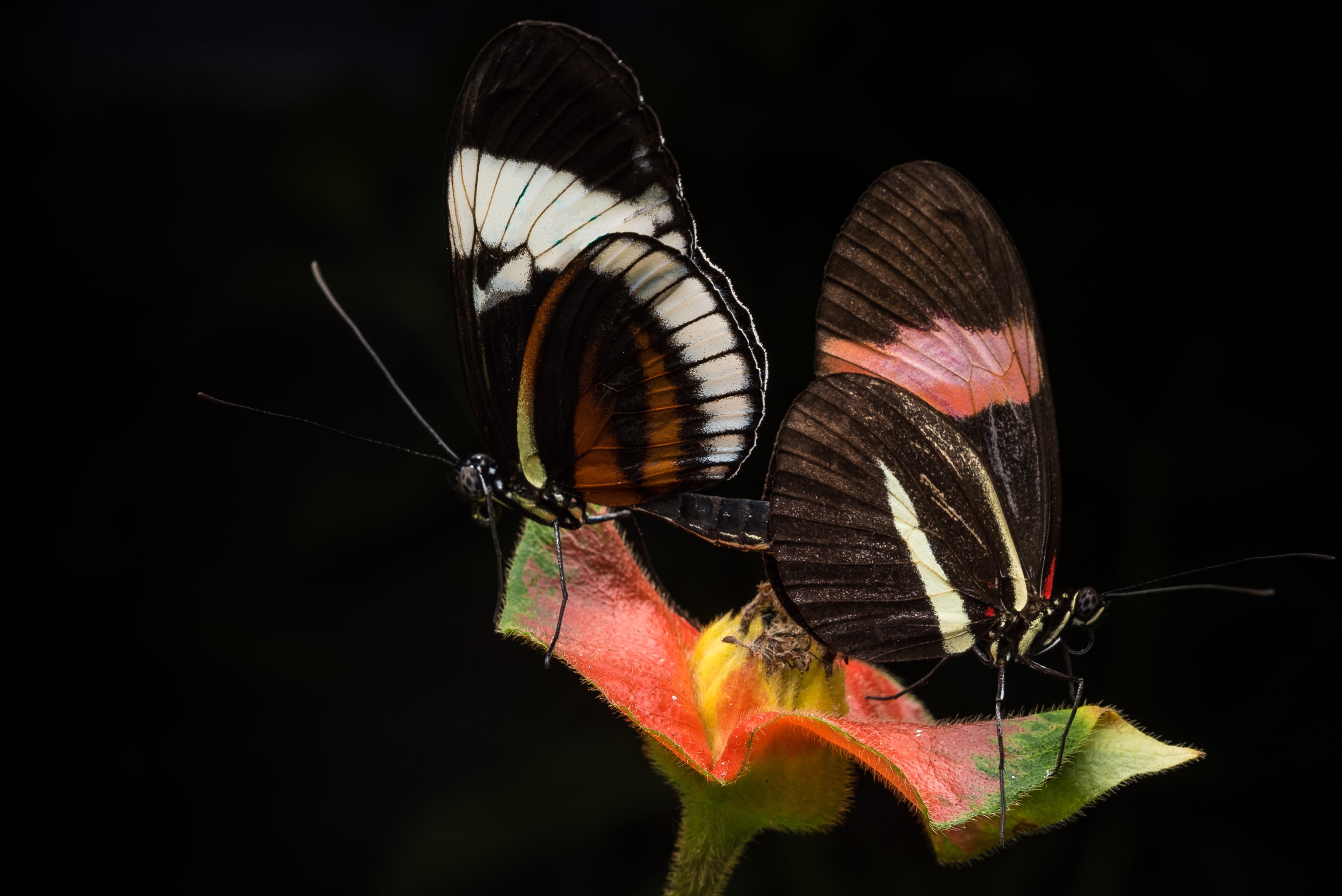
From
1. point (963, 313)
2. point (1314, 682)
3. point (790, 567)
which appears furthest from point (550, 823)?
point (1314, 682)

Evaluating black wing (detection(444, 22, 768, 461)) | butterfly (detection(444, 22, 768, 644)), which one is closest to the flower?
butterfly (detection(444, 22, 768, 644))

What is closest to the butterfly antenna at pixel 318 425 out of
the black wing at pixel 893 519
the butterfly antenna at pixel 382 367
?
the butterfly antenna at pixel 382 367

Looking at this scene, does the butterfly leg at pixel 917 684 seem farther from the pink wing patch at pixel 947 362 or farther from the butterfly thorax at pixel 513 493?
the butterfly thorax at pixel 513 493

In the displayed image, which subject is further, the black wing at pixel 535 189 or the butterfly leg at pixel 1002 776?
the black wing at pixel 535 189

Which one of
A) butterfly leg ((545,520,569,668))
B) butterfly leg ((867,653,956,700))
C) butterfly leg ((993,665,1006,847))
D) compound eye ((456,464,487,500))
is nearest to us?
butterfly leg ((993,665,1006,847))

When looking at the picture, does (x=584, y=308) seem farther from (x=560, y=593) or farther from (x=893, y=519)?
(x=893, y=519)

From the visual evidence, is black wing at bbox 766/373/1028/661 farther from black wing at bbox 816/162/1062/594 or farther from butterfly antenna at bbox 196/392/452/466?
butterfly antenna at bbox 196/392/452/466

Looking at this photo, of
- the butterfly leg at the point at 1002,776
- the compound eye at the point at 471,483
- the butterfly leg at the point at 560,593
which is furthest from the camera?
the compound eye at the point at 471,483

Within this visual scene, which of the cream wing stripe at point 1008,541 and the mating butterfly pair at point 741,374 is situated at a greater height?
the mating butterfly pair at point 741,374
